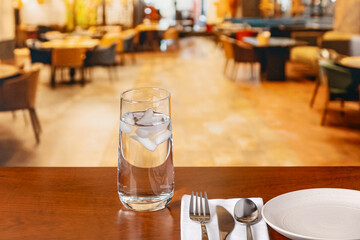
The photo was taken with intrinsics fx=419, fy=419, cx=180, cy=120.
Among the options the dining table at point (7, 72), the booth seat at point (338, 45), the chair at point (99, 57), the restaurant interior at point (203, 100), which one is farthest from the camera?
the chair at point (99, 57)

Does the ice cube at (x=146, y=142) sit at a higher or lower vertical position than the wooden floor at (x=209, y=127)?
higher

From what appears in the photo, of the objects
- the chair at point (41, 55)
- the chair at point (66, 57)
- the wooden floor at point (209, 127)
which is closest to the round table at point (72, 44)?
the chair at point (41, 55)

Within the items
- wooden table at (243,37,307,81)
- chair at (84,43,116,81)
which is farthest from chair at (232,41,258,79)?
chair at (84,43,116,81)

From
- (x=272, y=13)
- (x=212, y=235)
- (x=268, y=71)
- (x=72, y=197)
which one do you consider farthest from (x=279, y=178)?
(x=272, y=13)

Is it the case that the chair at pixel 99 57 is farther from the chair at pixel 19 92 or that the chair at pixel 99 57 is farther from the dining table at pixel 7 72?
the chair at pixel 19 92

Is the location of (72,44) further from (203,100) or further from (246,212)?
(246,212)

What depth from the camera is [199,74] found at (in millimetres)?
8695

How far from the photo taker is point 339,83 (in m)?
4.56

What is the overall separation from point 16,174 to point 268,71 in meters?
7.20

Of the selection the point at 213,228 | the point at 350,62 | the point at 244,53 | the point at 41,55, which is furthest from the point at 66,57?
the point at 213,228

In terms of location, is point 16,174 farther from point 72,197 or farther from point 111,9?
point 111,9

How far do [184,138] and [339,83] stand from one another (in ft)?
5.91

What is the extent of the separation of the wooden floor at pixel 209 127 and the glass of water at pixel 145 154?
2819mm

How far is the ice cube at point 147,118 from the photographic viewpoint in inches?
30.1
